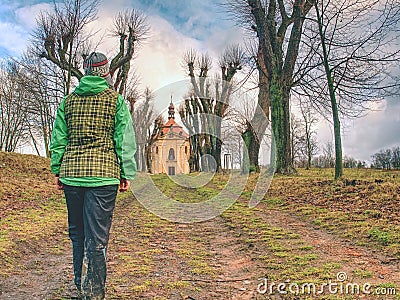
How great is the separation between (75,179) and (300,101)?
14.4m

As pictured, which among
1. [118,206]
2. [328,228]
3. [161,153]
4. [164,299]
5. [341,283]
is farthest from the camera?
[161,153]

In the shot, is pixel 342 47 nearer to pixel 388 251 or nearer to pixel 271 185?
pixel 271 185

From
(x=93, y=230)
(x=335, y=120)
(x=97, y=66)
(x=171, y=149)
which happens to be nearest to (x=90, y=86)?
(x=97, y=66)

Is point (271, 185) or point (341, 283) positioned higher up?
point (271, 185)

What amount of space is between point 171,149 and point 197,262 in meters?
70.3

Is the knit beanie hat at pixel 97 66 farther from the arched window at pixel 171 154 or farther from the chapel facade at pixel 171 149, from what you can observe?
the arched window at pixel 171 154

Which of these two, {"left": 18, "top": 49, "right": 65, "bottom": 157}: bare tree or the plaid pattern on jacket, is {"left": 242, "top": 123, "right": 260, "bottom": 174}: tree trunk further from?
→ the plaid pattern on jacket

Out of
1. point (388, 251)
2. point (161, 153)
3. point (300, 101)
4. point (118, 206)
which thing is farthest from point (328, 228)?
point (161, 153)

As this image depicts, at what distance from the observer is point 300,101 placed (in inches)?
665

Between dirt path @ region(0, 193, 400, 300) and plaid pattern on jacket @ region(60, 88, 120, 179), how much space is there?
1240 millimetres

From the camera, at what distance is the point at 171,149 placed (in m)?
75.3

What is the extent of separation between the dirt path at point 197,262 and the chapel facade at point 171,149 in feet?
156

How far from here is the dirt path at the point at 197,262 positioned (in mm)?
4094

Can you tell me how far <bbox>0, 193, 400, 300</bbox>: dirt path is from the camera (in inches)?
161
